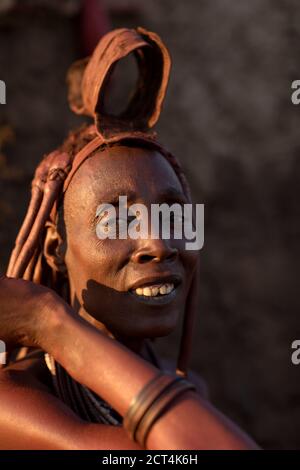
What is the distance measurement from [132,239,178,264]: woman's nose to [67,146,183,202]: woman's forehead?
0.51 feet

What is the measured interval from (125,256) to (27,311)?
38 cm

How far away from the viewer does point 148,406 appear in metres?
1.60

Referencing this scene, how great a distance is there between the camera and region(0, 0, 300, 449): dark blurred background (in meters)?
4.35

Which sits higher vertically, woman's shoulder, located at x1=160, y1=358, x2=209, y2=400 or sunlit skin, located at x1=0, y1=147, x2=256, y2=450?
sunlit skin, located at x1=0, y1=147, x2=256, y2=450

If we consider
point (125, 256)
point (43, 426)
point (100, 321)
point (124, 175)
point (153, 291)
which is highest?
point (124, 175)

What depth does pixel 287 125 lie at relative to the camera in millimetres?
4492

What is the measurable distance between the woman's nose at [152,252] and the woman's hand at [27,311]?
31 cm

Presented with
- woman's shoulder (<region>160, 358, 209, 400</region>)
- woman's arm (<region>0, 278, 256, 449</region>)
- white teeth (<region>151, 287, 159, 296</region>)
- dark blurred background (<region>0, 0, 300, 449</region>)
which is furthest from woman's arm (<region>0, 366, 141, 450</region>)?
dark blurred background (<region>0, 0, 300, 449</region>)

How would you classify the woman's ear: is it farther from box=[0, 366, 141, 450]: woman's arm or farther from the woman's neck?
A: box=[0, 366, 141, 450]: woman's arm

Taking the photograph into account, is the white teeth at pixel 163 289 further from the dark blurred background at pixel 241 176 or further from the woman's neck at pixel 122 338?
the dark blurred background at pixel 241 176

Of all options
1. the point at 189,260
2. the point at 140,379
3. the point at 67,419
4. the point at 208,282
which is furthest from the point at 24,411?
the point at 208,282

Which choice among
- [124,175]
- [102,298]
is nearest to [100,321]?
[102,298]

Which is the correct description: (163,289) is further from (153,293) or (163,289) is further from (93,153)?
(93,153)

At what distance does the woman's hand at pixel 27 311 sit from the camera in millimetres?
1814
